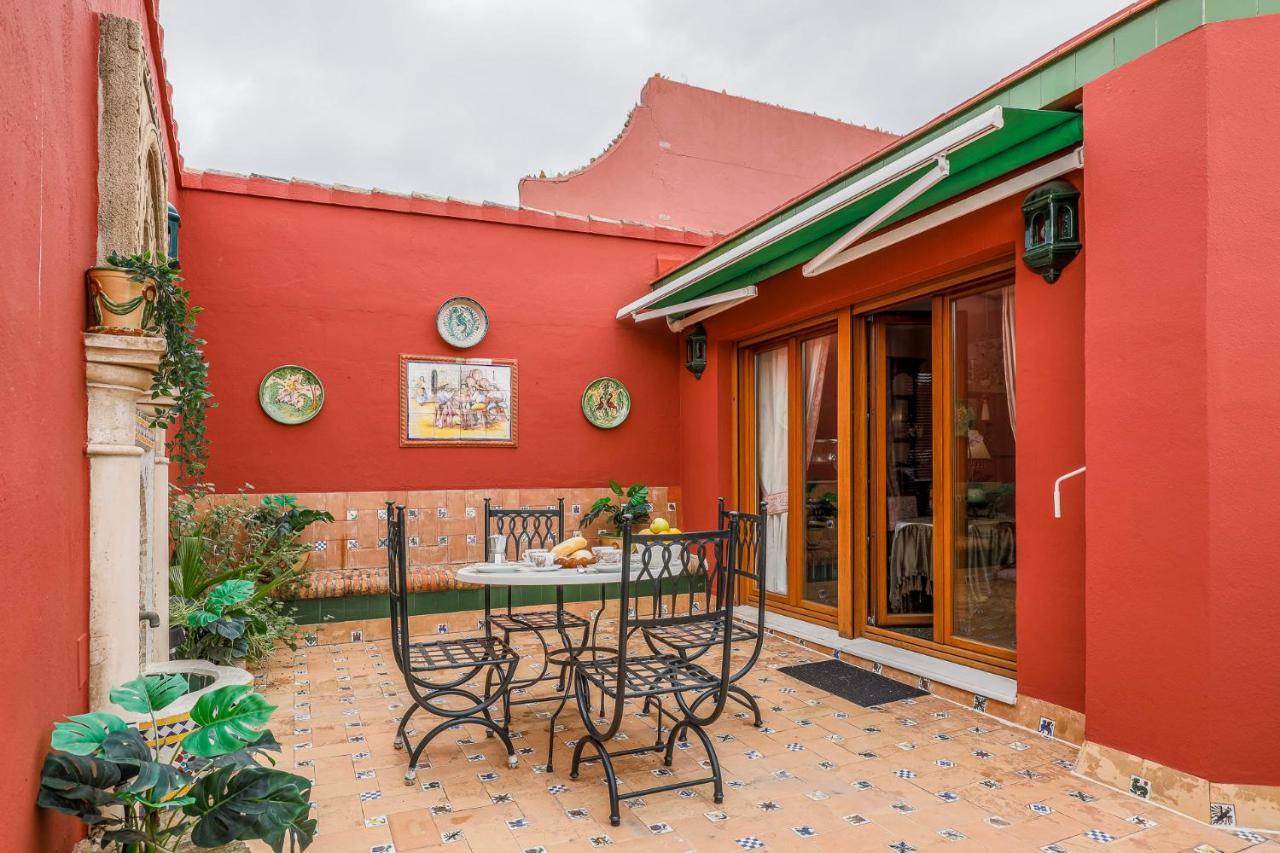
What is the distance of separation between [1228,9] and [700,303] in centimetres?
369

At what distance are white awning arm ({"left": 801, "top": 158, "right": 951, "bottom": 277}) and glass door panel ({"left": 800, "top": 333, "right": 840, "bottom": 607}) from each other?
841 millimetres

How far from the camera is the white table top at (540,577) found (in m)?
3.29

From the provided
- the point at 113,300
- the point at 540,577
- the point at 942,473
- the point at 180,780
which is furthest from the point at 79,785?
the point at 942,473

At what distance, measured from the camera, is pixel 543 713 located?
392 cm

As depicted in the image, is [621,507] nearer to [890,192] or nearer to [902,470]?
[902,470]

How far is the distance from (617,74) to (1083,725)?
11158mm

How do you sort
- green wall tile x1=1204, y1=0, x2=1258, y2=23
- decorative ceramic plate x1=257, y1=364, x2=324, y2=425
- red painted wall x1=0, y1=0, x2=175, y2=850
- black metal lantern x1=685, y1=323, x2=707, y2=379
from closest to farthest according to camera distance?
red painted wall x1=0, y1=0, x2=175, y2=850
green wall tile x1=1204, y1=0, x2=1258, y2=23
decorative ceramic plate x1=257, y1=364, x2=324, y2=425
black metal lantern x1=685, y1=323, x2=707, y2=379

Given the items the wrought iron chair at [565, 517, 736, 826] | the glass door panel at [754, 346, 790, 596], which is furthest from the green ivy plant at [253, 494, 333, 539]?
the glass door panel at [754, 346, 790, 596]

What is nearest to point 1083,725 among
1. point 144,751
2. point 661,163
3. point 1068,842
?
point 1068,842

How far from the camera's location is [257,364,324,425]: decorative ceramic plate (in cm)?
571

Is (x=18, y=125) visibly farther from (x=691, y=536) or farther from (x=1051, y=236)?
(x=1051, y=236)

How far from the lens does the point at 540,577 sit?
3314 millimetres

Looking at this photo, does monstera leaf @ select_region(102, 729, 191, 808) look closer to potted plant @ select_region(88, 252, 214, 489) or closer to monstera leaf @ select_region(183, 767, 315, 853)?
monstera leaf @ select_region(183, 767, 315, 853)

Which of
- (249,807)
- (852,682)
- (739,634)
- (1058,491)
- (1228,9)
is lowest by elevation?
(852,682)
